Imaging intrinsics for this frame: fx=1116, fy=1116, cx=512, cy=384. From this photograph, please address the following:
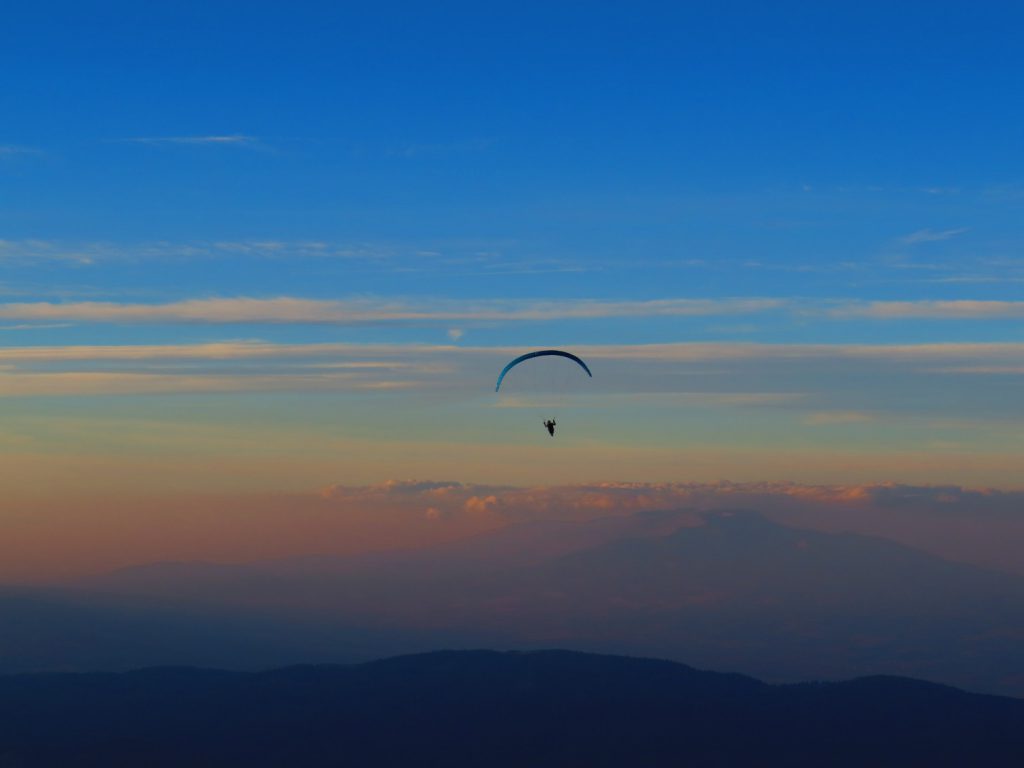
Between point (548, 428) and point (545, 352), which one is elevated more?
point (545, 352)
